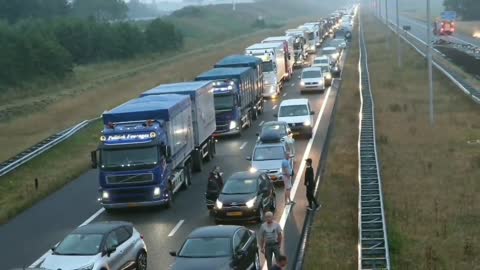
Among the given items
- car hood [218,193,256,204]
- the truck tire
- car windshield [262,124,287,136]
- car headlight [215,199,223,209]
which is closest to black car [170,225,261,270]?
car hood [218,193,256,204]

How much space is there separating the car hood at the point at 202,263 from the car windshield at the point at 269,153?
13.0 m

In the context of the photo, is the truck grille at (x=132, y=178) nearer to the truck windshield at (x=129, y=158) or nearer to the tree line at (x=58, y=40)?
the truck windshield at (x=129, y=158)

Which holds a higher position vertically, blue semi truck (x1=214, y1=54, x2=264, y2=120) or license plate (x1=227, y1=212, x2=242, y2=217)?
blue semi truck (x1=214, y1=54, x2=264, y2=120)

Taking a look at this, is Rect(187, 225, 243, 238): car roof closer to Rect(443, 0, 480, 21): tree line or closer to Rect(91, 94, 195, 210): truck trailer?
Rect(91, 94, 195, 210): truck trailer

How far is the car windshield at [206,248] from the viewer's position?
17.2 m

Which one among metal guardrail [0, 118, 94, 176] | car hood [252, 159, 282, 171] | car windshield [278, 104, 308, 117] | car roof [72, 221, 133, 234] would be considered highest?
car roof [72, 221, 133, 234]

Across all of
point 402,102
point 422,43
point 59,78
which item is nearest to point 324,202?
point 402,102

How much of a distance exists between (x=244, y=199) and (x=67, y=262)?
24.4 ft

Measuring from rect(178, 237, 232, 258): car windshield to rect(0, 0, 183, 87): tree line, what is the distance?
5557cm

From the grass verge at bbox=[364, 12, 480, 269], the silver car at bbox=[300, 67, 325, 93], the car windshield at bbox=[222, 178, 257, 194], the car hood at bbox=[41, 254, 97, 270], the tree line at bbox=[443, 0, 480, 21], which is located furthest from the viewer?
the tree line at bbox=[443, 0, 480, 21]

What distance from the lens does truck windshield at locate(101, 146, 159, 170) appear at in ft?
84.0

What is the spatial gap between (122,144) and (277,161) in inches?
262

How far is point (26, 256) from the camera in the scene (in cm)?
2233

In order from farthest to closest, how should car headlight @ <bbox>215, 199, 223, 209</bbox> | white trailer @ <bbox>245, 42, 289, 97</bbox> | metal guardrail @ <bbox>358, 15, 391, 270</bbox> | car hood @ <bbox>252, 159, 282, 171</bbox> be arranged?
white trailer @ <bbox>245, 42, 289, 97</bbox>
car hood @ <bbox>252, 159, 282, 171</bbox>
car headlight @ <bbox>215, 199, 223, 209</bbox>
metal guardrail @ <bbox>358, 15, 391, 270</bbox>
